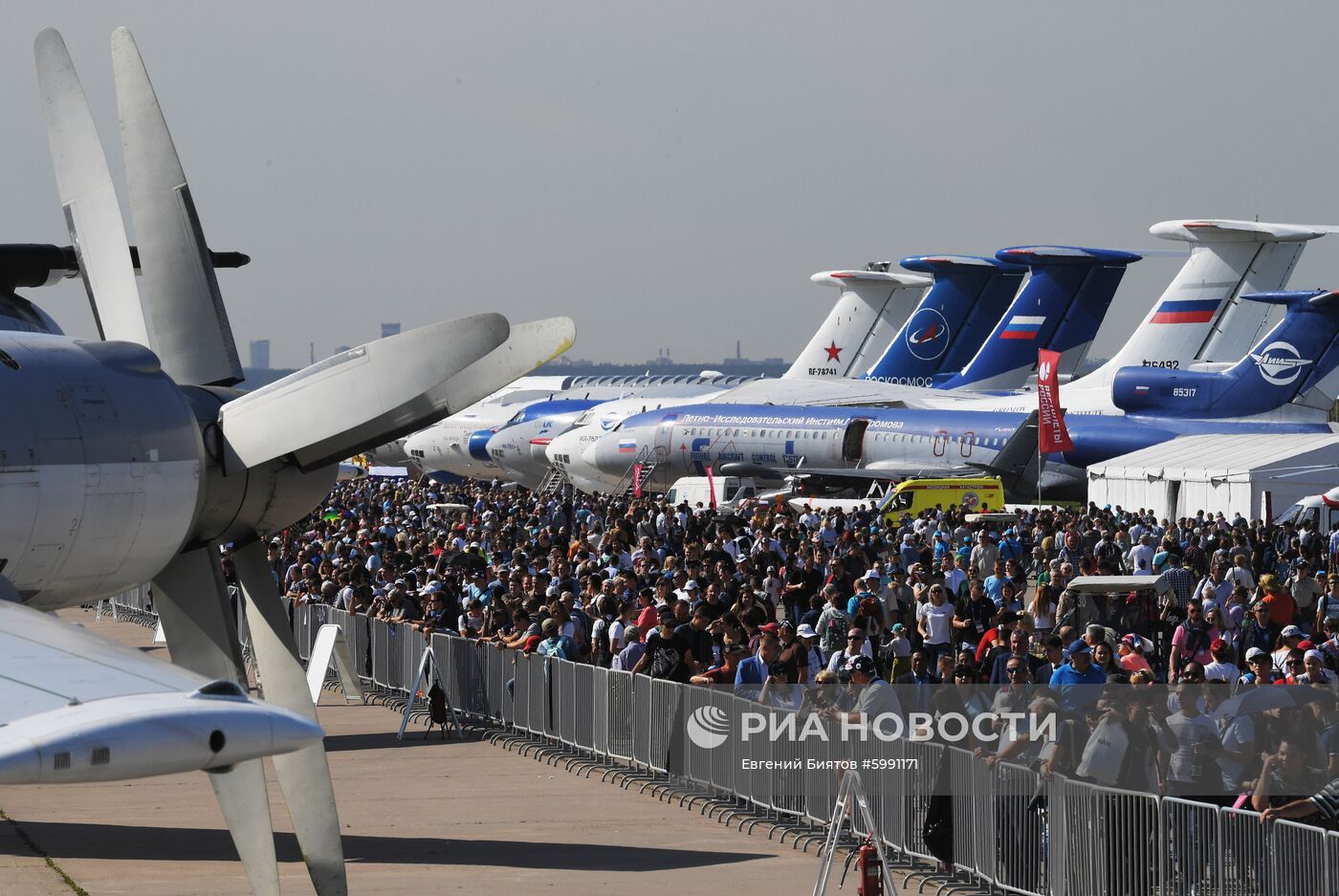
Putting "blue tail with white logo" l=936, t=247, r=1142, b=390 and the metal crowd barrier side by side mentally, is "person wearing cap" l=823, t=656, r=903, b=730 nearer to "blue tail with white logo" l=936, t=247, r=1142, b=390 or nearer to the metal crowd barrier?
the metal crowd barrier

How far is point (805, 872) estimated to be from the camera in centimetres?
1159

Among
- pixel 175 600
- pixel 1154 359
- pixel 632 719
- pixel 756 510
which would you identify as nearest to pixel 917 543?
pixel 756 510

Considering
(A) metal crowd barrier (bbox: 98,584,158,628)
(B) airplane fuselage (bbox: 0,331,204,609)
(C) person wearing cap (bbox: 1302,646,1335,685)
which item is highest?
(B) airplane fuselage (bbox: 0,331,204,609)

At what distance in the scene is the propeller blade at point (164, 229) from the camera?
28.0ft

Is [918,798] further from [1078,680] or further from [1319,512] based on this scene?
[1319,512]

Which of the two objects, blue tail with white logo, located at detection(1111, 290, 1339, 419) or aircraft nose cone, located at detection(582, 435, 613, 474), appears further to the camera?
aircraft nose cone, located at detection(582, 435, 613, 474)

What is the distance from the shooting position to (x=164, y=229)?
28.1 feet

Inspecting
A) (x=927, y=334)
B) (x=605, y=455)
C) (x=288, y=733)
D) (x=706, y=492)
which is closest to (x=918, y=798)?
(x=288, y=733)

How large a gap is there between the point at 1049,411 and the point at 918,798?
28.7 meters

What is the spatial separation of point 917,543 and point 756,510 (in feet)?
29.9

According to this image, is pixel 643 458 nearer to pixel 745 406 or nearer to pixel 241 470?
pixel 745 406

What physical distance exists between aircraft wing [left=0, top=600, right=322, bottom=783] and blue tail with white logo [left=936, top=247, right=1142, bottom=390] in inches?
2207

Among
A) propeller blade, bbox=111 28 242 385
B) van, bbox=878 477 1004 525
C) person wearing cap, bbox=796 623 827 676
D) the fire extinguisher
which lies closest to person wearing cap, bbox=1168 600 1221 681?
person wearing cap, bbox=796 623 827 676

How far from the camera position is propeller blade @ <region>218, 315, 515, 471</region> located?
741 centimetres
